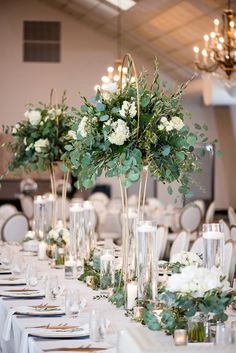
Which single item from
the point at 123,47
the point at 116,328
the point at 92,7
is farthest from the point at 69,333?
the point at 123,47

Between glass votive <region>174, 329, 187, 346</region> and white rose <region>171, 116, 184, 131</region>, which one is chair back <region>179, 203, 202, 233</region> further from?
glass votive <region>174, 329, 187, 346</region>

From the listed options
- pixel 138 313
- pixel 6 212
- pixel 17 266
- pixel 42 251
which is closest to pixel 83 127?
pixel 138 313

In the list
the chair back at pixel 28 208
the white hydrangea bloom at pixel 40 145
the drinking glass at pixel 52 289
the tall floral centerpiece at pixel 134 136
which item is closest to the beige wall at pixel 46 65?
the chair back at pixel 28 208

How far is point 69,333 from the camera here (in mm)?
4117

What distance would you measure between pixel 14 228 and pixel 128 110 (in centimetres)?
709

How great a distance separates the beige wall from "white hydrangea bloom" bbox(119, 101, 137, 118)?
15.4 m

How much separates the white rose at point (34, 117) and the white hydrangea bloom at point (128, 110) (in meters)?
2.77

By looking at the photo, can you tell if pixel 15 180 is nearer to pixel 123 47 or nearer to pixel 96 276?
pixel 123 47

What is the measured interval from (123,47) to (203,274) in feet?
57.2

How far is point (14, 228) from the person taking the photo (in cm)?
1151

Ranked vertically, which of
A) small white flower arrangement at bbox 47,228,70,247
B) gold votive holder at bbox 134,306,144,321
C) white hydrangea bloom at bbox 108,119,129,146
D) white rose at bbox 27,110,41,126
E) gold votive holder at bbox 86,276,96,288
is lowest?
gold votive holder at bbox 134,306,144,321

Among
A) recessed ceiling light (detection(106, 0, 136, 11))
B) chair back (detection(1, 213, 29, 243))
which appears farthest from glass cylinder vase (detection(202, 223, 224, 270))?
recessed ceiling light (detection(106, 0, 136, 11))

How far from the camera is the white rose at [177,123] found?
15.1 feet

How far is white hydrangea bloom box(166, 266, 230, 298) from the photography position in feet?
11.7
